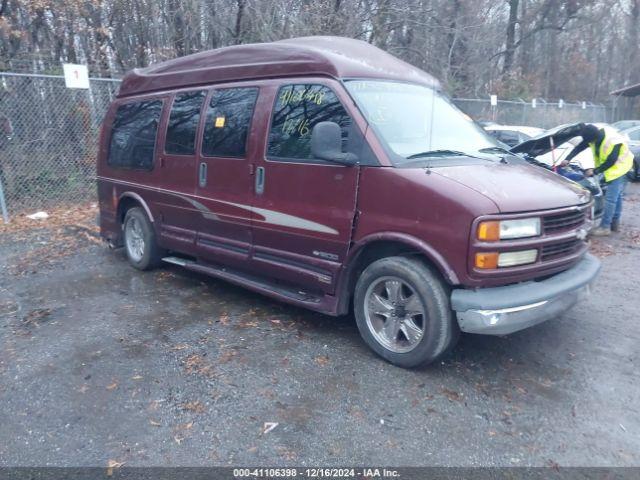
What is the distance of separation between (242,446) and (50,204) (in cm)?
846

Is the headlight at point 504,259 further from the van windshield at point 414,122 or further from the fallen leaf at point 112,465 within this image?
the fallen leaf at point 112,465

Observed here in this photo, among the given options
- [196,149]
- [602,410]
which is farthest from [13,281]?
[602,410]

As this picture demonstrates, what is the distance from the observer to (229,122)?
4891 millimetres

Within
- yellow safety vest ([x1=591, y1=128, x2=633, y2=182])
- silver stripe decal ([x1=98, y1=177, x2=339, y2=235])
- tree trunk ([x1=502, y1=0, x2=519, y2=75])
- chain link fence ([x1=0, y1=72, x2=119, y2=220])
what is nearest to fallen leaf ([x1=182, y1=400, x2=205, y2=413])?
silver stripe decal ([x1=98, y1=177, x2=339, y2=235])

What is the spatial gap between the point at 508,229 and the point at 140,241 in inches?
178

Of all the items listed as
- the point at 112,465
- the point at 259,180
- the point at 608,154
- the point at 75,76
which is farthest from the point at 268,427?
the point at 75,76

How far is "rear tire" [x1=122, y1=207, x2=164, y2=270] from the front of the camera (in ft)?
20.1

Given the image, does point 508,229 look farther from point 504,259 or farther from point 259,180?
point 259,180

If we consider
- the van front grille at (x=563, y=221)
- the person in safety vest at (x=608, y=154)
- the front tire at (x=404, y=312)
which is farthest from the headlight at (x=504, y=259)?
the person in safety vest at (x=608, y=154)

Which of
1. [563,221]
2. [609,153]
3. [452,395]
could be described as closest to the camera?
[452,395]

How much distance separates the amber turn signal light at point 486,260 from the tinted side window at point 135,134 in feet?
13.0

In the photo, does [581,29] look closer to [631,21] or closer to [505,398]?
[631,21]

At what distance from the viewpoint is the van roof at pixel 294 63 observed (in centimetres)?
423

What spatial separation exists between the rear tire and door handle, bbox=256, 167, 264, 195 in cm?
204
